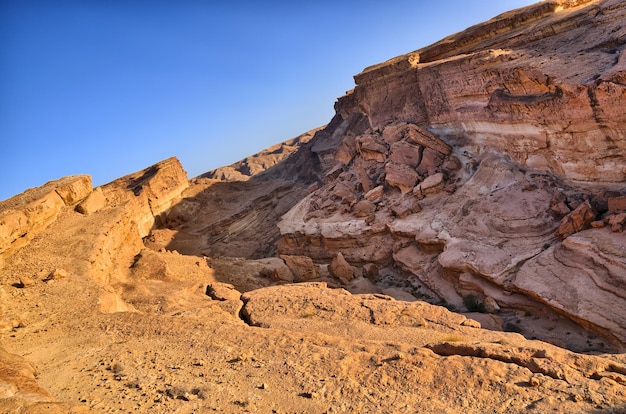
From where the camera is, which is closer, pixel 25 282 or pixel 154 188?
pixel 25 282

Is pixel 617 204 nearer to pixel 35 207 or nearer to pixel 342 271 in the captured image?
pixel 342 271

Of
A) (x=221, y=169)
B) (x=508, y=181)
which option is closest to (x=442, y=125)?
(x=508, y=181)

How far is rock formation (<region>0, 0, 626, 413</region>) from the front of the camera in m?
5.54

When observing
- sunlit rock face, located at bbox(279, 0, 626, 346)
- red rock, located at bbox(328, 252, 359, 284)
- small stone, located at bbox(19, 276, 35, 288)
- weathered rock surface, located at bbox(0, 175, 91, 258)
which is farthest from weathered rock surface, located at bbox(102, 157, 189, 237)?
small stone, located at bbox(19, 276, 35, 288)

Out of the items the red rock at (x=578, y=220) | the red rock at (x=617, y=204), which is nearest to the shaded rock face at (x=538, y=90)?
the red rock at (x=617, y=204)

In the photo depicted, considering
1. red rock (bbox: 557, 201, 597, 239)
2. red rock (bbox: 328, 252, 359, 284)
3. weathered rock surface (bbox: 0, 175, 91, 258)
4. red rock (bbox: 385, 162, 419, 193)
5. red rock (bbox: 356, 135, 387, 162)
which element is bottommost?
red rock (bbox: 328, 252, 359, 284)

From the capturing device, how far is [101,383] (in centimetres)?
554

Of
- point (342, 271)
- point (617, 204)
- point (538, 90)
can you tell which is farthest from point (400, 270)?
point (538, 90)

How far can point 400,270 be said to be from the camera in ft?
52.1

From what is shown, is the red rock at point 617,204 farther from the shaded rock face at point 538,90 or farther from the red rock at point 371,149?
the red rock at point 371,149

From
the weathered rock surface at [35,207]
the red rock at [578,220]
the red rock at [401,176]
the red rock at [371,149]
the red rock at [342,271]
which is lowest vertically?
the red rock at [342,271]

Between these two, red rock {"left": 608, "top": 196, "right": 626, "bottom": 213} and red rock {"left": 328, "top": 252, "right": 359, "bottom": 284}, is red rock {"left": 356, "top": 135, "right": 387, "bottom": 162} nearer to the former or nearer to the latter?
red rock {"left": 328, "top": 252, "right": 359, "bottom": 284}

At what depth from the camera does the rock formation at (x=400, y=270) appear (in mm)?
5535

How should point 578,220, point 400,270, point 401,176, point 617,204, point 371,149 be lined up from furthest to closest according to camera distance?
point 371,149, point 401,176, point 400,270, point 578,220, point 617,204
